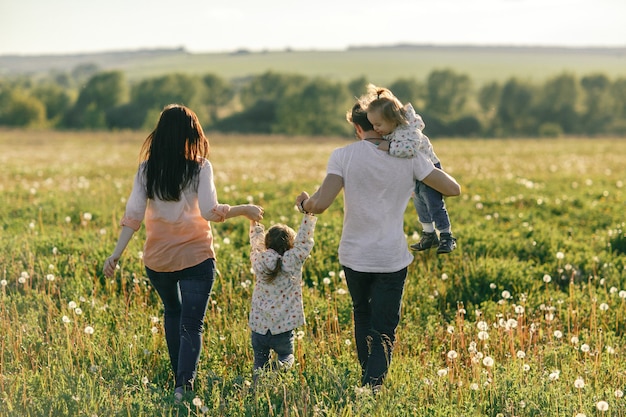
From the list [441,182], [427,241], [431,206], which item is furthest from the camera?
[427,241]

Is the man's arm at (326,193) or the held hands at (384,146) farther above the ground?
the held hands at (384,146)

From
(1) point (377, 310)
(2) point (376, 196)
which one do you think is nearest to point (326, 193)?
(2) point (376, 196)

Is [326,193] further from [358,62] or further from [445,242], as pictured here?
[358,62]

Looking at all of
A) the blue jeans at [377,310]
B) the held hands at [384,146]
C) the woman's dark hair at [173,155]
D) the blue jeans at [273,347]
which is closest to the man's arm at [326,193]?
the held hands at [384,146]

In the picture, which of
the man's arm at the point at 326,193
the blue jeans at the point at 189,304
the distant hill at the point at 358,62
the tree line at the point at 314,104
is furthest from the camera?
the distant hill at the point at 358,62

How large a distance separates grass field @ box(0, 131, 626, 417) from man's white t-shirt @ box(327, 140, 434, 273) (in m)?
0.91

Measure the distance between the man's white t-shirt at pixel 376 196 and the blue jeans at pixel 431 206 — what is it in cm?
36

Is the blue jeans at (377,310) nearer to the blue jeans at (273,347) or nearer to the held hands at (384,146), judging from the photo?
the blue jeans at (273,347)

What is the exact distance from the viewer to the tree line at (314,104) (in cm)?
8594

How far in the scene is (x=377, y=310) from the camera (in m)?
4.73

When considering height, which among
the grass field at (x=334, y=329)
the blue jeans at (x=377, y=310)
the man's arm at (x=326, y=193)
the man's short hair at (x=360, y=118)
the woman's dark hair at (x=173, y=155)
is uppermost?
the man's short hair at (x=360, y=118)

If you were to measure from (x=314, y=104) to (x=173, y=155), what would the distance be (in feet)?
284

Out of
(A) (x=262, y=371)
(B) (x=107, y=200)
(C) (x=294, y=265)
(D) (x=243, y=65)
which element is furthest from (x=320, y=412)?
(D) (x=243, y=65)

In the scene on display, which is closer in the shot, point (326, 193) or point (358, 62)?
point (326, 193)
